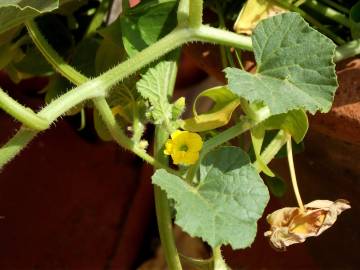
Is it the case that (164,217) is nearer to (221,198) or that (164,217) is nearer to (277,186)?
(221,198)

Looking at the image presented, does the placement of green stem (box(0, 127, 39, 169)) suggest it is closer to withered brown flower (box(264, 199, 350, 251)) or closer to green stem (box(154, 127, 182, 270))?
green stem (box(154, 127, 182, 270))

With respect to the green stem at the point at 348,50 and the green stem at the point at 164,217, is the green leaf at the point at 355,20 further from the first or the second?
the green stem at the point at 164,217

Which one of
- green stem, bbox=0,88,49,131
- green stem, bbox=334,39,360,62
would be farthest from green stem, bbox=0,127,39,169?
green stem, bbox=334,39,360,62

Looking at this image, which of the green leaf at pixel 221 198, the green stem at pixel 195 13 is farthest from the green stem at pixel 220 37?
the green leaf at pixel 221 198

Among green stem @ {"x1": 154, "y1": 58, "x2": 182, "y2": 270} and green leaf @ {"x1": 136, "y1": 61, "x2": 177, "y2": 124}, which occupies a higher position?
green leaf @ {"x1": 136, "y1": 61, "x2": 177, "y2": 124}

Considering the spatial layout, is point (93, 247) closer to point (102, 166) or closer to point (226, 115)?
point (102, 166)

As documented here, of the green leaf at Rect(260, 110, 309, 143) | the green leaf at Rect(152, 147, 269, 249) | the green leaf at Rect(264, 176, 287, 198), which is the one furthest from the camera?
the green leaf at Rect(264, 176, 287, 198)
